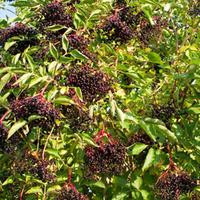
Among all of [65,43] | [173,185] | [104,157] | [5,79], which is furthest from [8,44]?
[173,185]

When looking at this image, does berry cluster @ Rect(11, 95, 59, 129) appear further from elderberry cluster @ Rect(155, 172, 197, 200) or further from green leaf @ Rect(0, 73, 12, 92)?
elderberry cluster @ Rect(155, 172, 197, 200)

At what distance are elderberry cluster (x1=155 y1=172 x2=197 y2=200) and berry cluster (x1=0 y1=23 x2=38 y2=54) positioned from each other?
1134 mm

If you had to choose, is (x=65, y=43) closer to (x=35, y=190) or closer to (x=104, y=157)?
(x=104, y=157)

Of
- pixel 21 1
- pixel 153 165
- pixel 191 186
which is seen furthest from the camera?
pixel 21 1

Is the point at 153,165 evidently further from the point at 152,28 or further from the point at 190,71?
the point at 152,28

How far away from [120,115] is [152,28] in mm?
766

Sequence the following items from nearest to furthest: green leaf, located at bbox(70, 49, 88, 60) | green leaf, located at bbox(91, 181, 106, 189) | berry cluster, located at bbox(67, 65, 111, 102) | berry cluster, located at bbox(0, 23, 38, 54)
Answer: berry cluster, located at bbox(67, 65, 111, 102), green leaf, located at bbox(70, 49, 88, 60), green leaf, located at bbox(91, 181, 106, 189), berry cluster, located at bbox(0, 23, 38, 54)

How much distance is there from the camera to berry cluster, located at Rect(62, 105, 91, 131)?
2.63m

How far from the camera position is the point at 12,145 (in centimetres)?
269

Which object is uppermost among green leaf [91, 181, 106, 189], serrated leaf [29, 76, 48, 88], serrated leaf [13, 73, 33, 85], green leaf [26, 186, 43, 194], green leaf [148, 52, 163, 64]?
serrated leaf [29, 76, 48, 88]

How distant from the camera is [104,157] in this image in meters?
2.60

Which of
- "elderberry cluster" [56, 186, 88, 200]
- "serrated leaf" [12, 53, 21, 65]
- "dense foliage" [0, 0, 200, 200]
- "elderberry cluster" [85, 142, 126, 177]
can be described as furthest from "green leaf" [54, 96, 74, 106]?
"serrated leaf" [12, 53, 21, 65]

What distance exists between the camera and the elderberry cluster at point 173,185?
102 inches

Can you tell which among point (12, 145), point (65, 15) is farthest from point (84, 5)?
point (12, 145)
